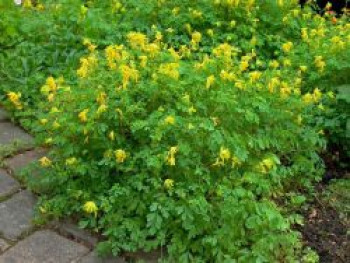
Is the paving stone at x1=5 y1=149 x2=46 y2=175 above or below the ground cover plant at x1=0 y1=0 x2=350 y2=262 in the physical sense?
below

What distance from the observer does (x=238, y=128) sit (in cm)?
329

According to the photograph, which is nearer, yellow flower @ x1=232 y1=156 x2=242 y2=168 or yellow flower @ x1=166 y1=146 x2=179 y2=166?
yellow flower @ x1=166 y1=146 x2=179 y2=166

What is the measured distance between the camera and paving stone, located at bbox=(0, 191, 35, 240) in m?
3.04

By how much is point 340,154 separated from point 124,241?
1.76 m

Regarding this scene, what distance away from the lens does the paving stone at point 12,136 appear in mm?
3816

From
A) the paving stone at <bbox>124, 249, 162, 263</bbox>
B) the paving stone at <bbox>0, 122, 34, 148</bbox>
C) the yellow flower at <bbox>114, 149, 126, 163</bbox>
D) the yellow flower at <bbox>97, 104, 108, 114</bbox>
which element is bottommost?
the paving stone at <bbox>124, 249, 162, 263</bbox>

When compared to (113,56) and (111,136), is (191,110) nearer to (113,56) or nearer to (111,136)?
(111,136)

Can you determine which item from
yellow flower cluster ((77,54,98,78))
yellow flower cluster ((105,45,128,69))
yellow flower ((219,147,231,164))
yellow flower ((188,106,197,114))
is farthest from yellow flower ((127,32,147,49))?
yellow flower ((219,147,231,164))

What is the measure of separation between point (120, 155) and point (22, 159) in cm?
91

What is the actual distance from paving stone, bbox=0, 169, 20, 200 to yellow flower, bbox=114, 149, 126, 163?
0.70 metres

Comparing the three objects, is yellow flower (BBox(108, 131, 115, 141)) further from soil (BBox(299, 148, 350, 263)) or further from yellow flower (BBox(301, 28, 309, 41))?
yellow flower (BBox(301, 28, 309, 41))

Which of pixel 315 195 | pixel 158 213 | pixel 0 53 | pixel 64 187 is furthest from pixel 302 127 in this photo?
pixel 0 53

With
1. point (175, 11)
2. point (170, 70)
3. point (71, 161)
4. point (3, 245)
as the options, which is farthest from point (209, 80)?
point (175, 11)

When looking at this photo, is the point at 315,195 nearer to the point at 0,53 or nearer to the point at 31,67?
Result: the point at 31,67
